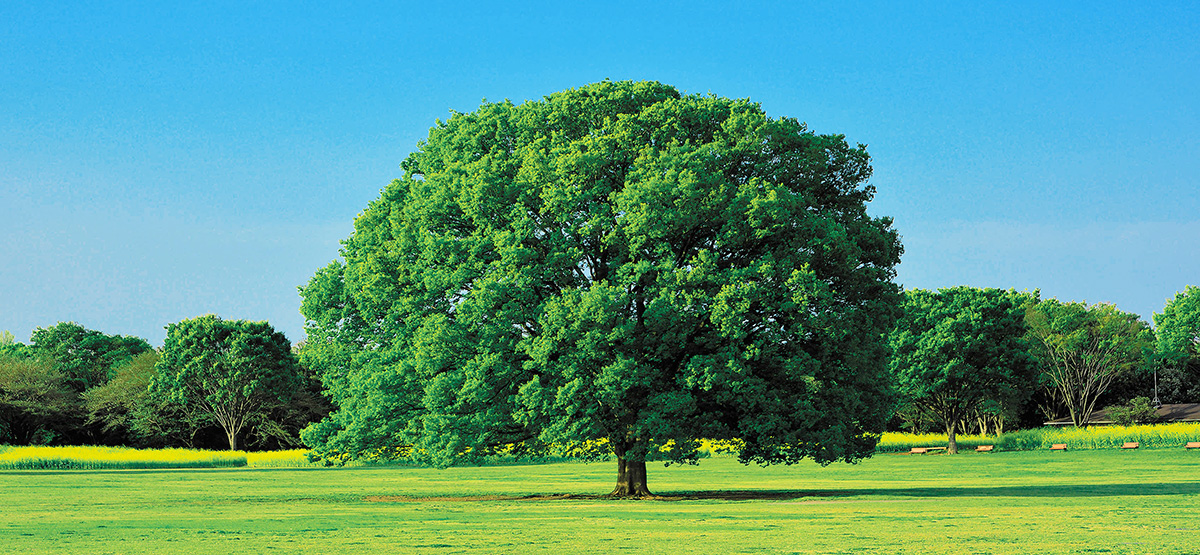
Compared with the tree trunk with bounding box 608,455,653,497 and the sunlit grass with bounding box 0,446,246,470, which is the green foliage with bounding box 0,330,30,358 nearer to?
the sunlit grass with bounding box 0,446,246,470

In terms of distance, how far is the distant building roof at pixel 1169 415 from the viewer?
11738cm

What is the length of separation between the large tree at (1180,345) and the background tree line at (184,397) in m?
96.1

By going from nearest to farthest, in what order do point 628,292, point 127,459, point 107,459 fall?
point 628,292 < point 107,459 < point 127,459

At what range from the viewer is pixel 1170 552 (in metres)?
17.2

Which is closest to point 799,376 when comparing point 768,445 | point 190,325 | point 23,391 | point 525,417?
point 768,445

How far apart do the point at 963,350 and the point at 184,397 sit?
68.1 m

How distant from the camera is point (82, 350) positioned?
121m

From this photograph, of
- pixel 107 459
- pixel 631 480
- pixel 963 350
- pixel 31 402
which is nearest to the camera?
pixel 631 480

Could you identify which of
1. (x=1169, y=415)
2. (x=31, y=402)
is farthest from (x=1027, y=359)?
(x=31, y=402)

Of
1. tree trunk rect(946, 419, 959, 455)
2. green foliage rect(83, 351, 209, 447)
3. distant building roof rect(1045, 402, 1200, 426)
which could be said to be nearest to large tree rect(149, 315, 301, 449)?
green foliage rect(83, 351, 209, 447)

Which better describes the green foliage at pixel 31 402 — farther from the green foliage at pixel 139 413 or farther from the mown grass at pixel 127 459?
the mown grass at pixel 127 459

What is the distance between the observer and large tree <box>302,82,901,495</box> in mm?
31688

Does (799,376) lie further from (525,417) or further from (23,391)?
(23,391)

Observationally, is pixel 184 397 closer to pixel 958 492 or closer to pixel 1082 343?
pixel 958 492
